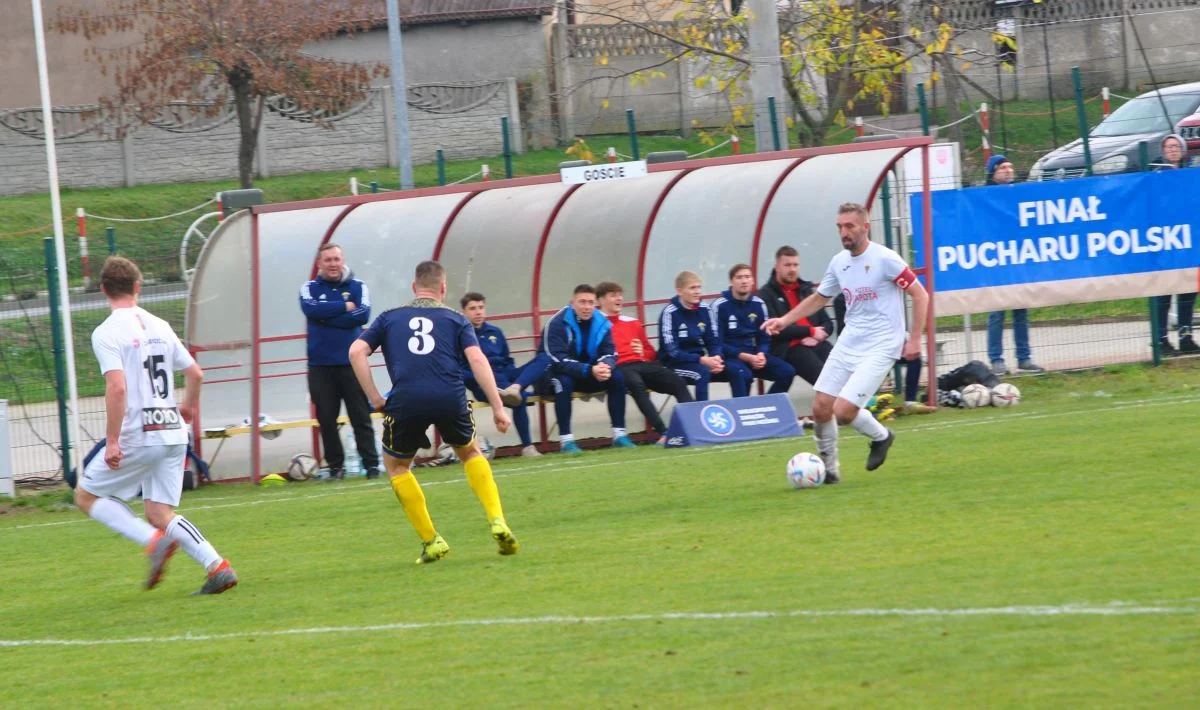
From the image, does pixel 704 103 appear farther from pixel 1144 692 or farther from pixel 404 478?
pixel 1144 692

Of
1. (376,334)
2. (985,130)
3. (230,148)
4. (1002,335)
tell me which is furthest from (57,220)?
(230,148)

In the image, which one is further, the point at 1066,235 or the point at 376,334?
the point at 1066,235

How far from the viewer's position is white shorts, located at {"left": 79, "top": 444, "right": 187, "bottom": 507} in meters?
8.81

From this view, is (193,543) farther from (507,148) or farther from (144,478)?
(507,148)

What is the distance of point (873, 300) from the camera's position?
10.5 meters

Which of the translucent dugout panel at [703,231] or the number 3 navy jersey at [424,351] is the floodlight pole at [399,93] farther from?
the number 3 navy jersey at [424,351]

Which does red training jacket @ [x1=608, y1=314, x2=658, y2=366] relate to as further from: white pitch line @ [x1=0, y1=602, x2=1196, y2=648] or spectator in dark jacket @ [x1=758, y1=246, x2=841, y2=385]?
white pitch line @ [x1=0, y1=602, x2=1196, y2=648]

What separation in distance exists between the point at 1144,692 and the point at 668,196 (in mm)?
11715

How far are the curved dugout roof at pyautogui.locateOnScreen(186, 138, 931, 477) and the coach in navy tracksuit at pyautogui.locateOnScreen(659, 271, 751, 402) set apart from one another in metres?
1.32

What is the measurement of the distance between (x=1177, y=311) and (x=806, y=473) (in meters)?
7.87

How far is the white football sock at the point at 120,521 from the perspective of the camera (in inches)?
348

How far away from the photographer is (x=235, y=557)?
33.4ft

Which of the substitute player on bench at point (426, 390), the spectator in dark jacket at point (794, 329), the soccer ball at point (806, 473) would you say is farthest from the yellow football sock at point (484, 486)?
the spectator in dark jacket at point (794, 329)

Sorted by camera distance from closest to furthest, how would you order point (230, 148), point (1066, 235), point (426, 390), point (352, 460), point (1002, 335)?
point (426, 390)
point (352, 460)
point (1066, 235)
point (1002, 335)
point (230, 148)
